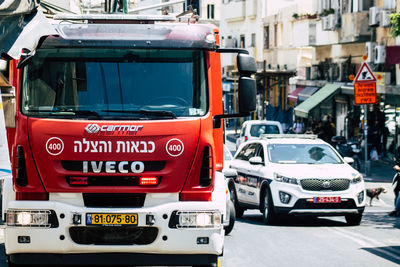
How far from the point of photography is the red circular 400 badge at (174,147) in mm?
10102

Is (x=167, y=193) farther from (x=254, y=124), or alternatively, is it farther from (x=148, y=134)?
(x=254, y=124)

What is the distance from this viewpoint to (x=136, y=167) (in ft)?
33.1

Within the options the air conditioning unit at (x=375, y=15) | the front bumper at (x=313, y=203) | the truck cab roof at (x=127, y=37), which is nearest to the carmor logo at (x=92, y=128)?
the truck cab roof at (x=127, y=37)

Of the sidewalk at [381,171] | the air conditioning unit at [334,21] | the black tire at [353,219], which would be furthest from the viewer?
the air conditioning unit at [334,21]

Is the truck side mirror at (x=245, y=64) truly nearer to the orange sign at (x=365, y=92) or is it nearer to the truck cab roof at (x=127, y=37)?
the truck cab roof at (x=127, y=37)

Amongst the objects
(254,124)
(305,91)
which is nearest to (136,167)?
(254,124)

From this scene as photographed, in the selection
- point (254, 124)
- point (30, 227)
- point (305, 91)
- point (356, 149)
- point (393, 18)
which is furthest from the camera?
point (305, 91)

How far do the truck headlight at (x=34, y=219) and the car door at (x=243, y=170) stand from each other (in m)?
10.8

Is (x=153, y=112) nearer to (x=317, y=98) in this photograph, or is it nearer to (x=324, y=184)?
(x=324, y=184)

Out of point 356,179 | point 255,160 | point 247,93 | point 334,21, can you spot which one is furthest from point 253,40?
point 247,93

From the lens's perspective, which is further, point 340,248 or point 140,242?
point 340,248

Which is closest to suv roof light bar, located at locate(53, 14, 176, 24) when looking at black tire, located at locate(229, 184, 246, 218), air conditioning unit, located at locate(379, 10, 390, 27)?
black tire, located at locate(229, 184, 246, 218)

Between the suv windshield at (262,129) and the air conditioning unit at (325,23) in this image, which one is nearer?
the suv windshield at (262,129)

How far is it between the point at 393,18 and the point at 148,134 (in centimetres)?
1151
